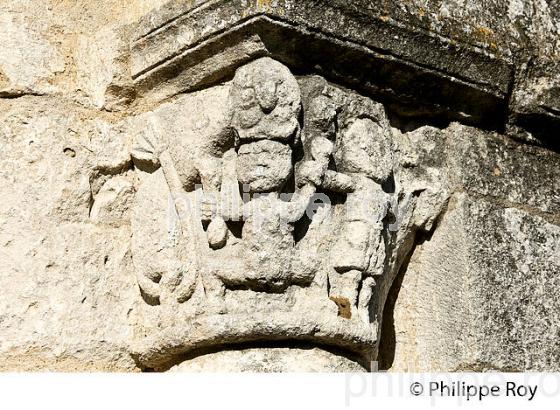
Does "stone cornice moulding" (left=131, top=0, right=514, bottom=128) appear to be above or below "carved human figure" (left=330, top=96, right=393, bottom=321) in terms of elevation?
above

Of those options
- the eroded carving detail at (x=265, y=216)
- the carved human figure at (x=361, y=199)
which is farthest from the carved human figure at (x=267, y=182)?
the carved human figure at (x=361, y=199)

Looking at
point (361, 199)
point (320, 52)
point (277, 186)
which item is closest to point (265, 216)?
point (277, 186)

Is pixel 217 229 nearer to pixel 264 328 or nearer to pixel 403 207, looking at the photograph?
pixel 264 328

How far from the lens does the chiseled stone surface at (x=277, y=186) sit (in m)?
3.05

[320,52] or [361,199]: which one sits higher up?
[320,52]

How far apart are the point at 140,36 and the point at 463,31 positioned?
74 centimetres

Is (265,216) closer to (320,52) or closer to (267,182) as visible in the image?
(267,182)

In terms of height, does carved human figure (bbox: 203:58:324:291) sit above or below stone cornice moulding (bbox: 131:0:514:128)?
below

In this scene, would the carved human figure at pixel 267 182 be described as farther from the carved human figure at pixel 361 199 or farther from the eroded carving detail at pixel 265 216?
the carved human figure at pixel 361 199

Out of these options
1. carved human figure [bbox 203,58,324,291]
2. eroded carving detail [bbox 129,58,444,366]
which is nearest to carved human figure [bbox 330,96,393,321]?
eroded carving detail [bbox 129,58,444,366]

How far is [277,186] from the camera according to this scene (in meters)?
3.03

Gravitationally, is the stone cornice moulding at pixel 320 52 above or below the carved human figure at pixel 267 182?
above

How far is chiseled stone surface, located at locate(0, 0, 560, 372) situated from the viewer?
3.05m

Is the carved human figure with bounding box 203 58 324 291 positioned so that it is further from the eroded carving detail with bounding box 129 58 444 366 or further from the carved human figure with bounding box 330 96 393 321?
the carved human figure with bounding box 330 96 393 321
